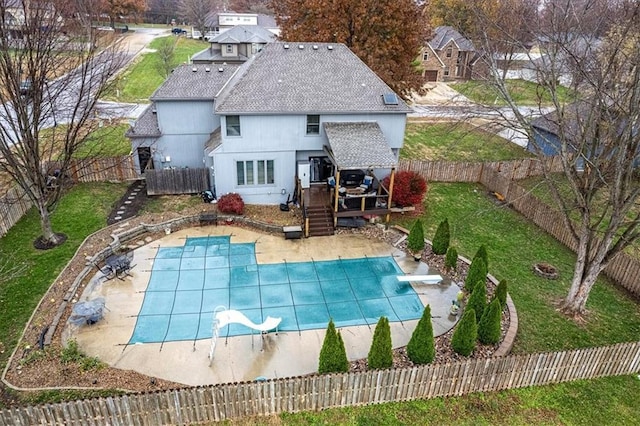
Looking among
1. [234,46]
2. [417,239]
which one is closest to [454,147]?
[417,239]

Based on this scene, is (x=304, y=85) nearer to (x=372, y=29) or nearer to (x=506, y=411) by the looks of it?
(x=372, y=29)

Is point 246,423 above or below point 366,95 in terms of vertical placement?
below

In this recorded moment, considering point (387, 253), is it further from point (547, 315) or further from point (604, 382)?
point (604, 382)

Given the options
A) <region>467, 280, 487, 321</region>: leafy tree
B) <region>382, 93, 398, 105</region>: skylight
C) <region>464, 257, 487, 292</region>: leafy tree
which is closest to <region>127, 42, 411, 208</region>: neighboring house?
<region>382, 93, 398, 105</region>: skylight

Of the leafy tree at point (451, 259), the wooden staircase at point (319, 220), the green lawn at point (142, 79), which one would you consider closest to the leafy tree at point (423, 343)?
the leafy tree at point (451, 259)

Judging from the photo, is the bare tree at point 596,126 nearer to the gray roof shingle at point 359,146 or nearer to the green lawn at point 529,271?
the green lawn at point 529,271

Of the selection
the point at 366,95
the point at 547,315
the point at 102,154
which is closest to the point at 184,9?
the point at 102,154

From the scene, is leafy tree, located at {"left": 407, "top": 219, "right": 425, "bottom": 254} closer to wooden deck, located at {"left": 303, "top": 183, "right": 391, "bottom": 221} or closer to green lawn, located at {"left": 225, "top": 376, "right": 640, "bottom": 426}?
wooden deck, located at {"left": 303, "top": 183, "right": 391, "bottom": 221}
